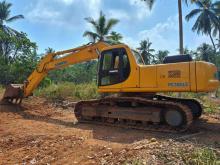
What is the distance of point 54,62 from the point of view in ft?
48.4

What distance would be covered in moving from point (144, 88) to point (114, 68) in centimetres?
130

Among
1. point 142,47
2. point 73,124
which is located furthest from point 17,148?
point 142,47

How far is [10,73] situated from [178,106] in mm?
23189

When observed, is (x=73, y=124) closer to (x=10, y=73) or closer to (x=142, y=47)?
(x=10, y=73)

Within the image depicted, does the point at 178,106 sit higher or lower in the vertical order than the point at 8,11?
lower

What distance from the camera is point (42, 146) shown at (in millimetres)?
8750

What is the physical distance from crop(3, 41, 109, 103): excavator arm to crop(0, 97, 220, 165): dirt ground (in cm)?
201

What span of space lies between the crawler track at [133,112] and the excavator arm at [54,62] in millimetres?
2071

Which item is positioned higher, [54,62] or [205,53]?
[205,53]

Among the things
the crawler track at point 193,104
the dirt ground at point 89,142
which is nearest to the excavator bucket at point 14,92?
the dirt ground at point 89,142

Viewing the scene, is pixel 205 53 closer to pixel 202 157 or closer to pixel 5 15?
pixel 5 15

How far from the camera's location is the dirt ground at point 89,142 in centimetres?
703

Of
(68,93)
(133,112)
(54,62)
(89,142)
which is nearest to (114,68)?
(133,112)

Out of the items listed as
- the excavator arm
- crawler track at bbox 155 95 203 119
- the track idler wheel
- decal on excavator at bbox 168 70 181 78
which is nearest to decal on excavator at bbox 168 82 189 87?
decal on excavator at bbox 168 70 181 78
